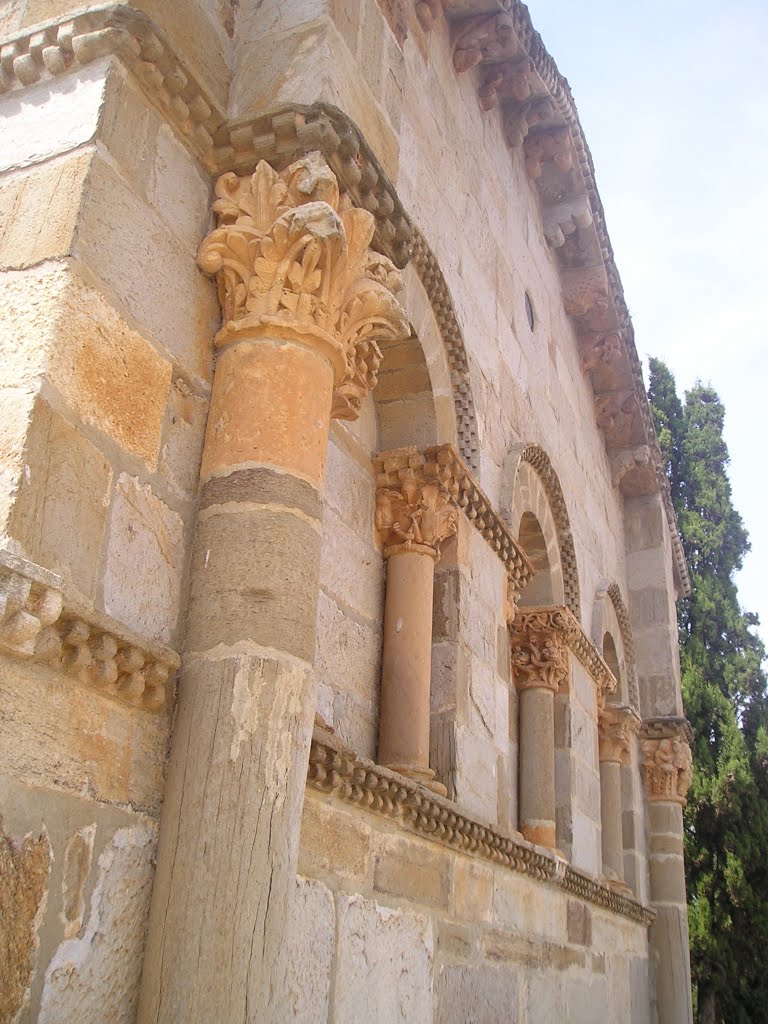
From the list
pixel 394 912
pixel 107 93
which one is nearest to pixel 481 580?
pixel 394 912

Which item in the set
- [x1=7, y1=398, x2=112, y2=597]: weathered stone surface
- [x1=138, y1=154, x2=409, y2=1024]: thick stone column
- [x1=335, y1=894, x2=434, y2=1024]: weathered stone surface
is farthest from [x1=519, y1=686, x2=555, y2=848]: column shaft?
[x1=7, y1=398, x2=112, y2=597]: weathered stone surface

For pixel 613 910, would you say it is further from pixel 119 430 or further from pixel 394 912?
pixel 119 430

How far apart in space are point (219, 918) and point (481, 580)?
2810 millimetres

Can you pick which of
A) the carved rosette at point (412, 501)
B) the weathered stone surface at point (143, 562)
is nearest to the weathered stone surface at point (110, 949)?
the weathered stone surface at point (143, 562)

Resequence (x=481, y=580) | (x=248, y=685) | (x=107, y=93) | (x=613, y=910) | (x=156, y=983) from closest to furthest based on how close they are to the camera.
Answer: (x=156, y=983)
(x=248, y=685)
(x=107, y=93)
(x=481, y=580)
(x=613, y=910)

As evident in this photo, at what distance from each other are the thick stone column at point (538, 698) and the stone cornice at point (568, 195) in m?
3.40

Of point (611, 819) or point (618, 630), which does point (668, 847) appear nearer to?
point (611, 819)

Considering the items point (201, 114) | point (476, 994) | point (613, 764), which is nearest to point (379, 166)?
point (201, 114)

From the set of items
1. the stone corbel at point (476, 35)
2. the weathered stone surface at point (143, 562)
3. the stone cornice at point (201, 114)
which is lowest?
the weathered stone surface at point (143, 562)

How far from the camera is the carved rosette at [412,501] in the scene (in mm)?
4355

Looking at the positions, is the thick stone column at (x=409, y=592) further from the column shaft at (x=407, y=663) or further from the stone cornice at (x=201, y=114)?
the stone cornice at (x=201, y=114)

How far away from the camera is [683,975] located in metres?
8.72

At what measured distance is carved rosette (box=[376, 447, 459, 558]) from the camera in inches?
171

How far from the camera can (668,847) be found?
9469 mm
